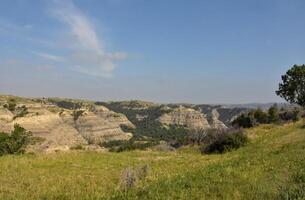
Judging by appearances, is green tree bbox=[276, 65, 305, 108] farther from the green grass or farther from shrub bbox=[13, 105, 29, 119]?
shrub bbox=[13, 105, 29, 119]

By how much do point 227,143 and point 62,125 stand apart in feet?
298

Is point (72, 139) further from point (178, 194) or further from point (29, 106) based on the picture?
point (178, 194)

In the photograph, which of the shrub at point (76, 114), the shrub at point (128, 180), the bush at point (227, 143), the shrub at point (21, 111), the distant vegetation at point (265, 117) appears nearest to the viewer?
the shrub at point (128, 180)

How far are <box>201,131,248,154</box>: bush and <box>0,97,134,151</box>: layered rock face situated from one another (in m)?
53.9

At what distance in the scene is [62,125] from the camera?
376 ft

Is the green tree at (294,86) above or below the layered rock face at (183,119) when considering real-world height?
above

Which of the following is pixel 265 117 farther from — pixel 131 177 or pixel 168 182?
pixel 168 182

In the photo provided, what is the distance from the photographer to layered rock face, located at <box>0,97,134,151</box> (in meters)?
97.9

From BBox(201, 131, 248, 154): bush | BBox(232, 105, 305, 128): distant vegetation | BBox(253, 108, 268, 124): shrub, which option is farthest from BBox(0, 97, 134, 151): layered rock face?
BBox(201, 131, 248, 154): bush

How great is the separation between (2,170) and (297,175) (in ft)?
37.5

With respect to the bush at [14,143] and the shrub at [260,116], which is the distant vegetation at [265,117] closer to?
the shrub at [260,116]

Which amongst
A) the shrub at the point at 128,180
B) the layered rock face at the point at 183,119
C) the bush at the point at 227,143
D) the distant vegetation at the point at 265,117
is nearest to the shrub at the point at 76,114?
the layered rock face at the point at 183,119

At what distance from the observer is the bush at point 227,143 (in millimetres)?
27922

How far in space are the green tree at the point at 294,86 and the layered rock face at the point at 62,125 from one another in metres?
36.7
